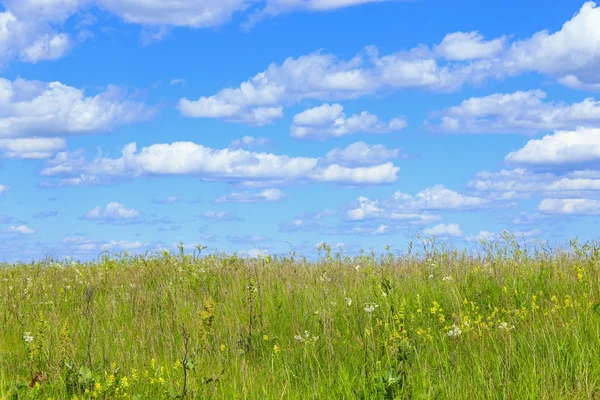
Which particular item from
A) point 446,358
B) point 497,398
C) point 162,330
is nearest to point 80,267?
point 162,330

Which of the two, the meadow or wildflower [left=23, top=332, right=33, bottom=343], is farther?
wildflower [left=23, top=332, right=33, bottom=343]

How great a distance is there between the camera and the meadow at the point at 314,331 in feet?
16.0

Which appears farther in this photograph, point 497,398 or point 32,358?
point 32,358

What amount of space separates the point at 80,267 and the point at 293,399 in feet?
26.7

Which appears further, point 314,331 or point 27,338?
point 314,331

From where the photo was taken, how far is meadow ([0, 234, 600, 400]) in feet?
16.0

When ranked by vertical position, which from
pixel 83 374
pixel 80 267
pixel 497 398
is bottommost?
pixel 497 398

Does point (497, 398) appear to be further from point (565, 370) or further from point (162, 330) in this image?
point (162, 330)

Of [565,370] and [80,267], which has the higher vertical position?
[80,267]

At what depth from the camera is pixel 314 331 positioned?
21.7ft

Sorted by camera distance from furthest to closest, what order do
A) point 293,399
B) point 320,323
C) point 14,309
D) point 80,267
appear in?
point 80,267, point 14,309, point 320,323, point 293,399

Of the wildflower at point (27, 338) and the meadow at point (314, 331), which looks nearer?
the meadow at point (314, 331)

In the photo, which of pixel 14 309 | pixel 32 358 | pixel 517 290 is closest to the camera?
pixel 32 358

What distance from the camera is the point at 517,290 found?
24.5 feet
